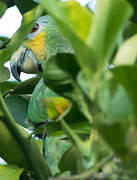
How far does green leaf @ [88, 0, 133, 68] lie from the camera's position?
0.37 m

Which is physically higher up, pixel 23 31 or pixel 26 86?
pixel 23 31

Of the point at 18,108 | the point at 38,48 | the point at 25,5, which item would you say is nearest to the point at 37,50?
the point at 38,48

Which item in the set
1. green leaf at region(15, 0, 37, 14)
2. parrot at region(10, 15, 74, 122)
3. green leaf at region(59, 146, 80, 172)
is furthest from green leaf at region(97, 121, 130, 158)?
parrot at region(10, 15, 74, 122)

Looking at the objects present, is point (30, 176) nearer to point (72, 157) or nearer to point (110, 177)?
point (72, 157)

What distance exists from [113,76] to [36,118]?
0.95 meters

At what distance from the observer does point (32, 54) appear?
185cm

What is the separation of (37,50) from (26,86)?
45 cm

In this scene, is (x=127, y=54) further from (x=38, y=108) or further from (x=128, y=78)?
(x=38, y=108)

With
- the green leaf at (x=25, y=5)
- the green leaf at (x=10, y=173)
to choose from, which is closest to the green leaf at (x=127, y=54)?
the green leaf at (x=10, y=173)

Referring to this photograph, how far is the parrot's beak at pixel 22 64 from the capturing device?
181 cm

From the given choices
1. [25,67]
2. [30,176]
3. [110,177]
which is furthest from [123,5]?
[25,67]

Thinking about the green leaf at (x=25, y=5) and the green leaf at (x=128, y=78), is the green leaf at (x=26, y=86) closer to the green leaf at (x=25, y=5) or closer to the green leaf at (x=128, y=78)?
the green leaf at (x=25, y=5)

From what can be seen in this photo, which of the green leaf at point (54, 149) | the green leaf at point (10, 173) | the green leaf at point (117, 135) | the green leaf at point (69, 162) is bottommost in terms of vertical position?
the green leaf at point (54, 149)

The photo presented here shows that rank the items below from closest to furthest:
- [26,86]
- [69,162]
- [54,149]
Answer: [69,162]
[54,149]
[26,86]
